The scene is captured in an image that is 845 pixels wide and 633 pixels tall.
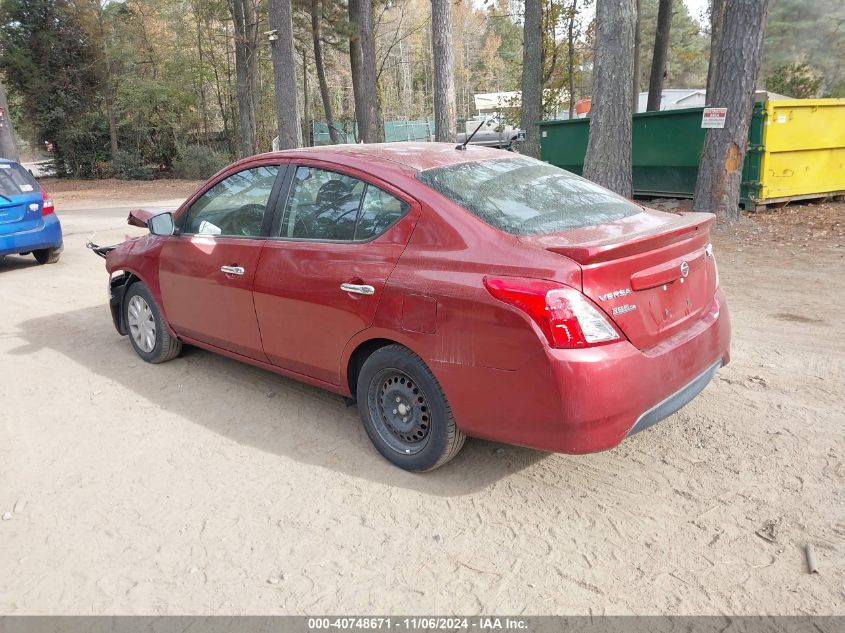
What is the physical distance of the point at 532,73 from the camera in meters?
16.3

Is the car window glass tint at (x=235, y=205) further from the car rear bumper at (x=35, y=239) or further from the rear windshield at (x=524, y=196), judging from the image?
the car rear bumper at (x=35, y=239)

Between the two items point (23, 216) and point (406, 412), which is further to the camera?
point (23, 216)

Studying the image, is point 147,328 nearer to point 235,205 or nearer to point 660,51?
point 235,205

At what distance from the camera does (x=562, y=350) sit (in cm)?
286

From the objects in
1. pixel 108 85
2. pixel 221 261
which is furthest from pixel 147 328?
pixel 108 85

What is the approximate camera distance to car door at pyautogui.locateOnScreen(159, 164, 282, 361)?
14.2 feet

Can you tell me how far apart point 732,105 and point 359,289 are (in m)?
8.70

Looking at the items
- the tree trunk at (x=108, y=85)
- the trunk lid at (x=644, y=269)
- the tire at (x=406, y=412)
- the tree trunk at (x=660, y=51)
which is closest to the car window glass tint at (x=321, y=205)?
the tire at (x=406, y=412)

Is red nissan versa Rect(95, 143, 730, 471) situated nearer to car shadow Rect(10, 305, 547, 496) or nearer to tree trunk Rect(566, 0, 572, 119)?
car shadow Rect(10, 305, 547, 496)

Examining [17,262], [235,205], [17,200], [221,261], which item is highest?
[235,205]

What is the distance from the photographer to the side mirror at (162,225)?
15.7 ft

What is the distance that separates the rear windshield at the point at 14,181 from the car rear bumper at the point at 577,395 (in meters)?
8.23

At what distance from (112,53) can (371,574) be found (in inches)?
1191

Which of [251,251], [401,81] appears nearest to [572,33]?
[251,251]
